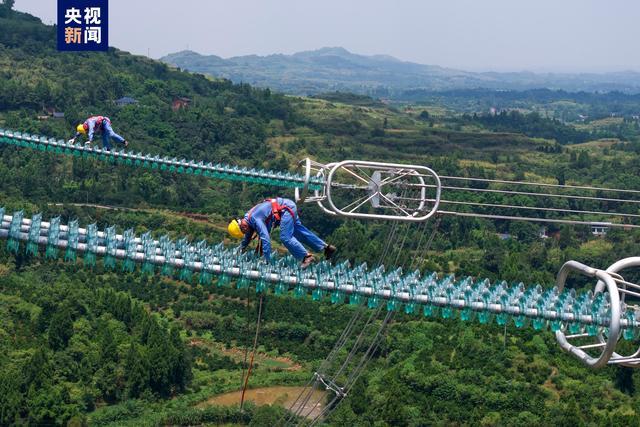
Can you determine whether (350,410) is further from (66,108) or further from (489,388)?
(66,108)

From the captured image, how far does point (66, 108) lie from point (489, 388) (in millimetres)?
46933

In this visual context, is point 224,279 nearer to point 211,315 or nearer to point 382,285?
point 382,285

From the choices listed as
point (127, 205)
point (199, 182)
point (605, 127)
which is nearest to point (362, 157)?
point (199, 182)

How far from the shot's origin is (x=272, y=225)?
13.6 metres

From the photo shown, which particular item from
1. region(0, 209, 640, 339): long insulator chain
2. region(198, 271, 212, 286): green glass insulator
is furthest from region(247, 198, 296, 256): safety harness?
region(198, 271, 212, 286): green glass insulator

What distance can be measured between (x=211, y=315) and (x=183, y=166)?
1490 cm

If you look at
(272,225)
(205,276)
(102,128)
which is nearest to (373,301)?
(272,225)

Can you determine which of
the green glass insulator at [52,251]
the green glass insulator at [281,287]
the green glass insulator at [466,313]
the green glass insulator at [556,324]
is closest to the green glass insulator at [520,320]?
the green glass insulator at [556,324]

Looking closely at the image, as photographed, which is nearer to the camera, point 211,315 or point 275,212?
point 275,212

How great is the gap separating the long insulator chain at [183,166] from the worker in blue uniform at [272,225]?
17.4 ft

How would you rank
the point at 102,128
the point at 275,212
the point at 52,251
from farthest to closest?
1. the point at 102,128
2. the point at 275,212
3. the point at 52,251

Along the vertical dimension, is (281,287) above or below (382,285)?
below

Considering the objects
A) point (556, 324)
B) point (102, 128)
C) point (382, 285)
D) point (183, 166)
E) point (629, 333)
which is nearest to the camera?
point (629, 333)

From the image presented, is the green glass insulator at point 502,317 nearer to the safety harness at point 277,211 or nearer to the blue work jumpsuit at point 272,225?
the blue work jumpsuit at point 272,225
